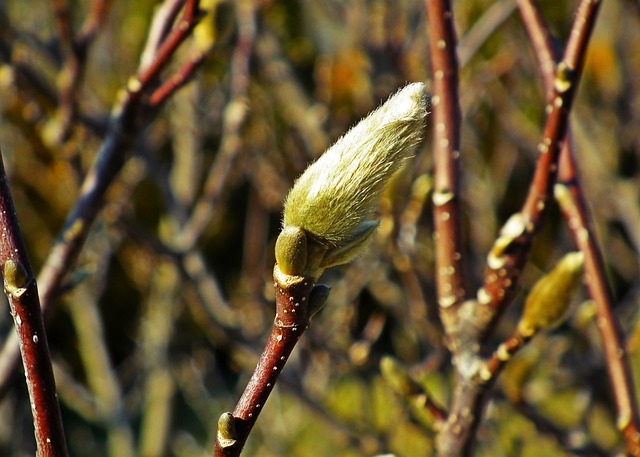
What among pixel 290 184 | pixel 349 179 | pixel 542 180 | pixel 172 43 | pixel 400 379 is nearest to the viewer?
pixel 349 179

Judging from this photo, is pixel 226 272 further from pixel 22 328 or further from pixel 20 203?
pixel 22 328

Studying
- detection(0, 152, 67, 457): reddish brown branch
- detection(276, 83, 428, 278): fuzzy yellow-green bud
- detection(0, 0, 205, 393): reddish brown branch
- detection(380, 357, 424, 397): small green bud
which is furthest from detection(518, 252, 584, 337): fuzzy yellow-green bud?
detection(0, 0, 205, 393): reddish brown branch

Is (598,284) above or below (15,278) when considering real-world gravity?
below

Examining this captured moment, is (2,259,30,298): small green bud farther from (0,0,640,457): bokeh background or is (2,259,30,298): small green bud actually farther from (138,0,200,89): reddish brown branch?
(0,0,640,457): bokeh background

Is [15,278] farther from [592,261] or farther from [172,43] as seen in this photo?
[592,261]

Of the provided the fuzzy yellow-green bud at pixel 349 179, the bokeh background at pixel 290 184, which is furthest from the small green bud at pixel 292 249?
the bokeh background at pixel 290 184

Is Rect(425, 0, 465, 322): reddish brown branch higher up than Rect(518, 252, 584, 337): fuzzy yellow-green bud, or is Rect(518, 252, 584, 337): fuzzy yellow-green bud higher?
Rect(425, 0, 465, 322): reddish brown branch

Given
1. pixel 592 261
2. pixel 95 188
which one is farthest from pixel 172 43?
pixel 592 261
